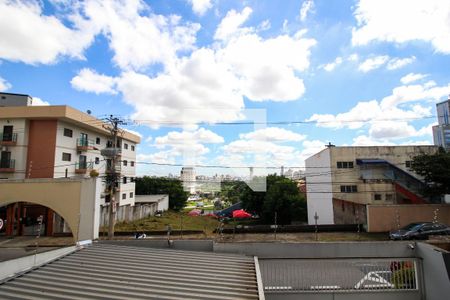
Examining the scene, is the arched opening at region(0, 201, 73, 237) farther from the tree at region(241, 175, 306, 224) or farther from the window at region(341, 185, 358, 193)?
the tree at region(241, 175, 306, 224)

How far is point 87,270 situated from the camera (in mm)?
9570

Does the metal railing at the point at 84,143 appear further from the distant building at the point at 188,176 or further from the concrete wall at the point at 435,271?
the concrete wall at the point at 435,271

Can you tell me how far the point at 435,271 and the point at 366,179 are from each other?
55.7 feet

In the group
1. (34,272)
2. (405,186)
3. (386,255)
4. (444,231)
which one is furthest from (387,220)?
(34,272)

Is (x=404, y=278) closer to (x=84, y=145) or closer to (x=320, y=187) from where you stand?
(x=320, y=187)

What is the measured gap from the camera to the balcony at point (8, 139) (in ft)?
75.6

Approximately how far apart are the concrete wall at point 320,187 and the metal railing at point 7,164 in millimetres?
28086

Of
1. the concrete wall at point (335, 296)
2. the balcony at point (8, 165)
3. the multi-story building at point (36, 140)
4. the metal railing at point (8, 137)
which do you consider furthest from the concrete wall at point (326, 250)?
the metal railing at point (8, 137)

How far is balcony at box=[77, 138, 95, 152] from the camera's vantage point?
26.5 metres

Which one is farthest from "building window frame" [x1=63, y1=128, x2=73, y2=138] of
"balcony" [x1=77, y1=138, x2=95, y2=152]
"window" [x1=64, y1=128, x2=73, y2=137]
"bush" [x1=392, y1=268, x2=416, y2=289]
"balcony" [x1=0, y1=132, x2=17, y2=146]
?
"bush" [x1=392, y1=268, x2=416, y2=289]

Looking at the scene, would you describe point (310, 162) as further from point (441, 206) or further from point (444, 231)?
point (444, 231)

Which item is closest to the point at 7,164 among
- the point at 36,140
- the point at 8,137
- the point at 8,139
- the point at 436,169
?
the point at 8,139

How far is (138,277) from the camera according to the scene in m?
8.98

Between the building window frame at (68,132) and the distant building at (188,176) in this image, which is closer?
the distant building at (188,176)
